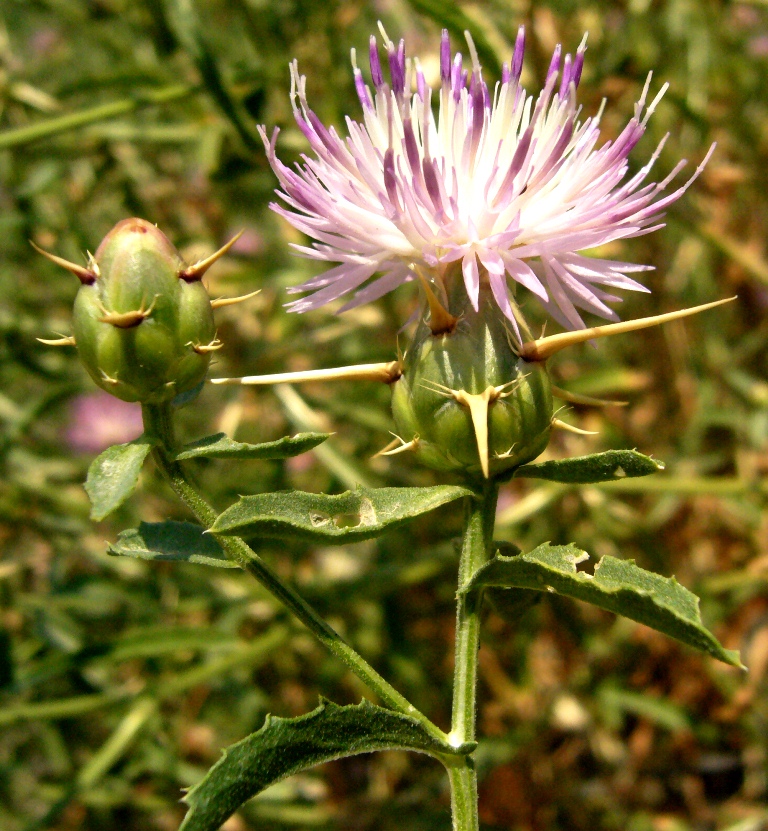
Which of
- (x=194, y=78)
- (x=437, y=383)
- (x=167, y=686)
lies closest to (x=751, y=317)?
(x=194, y=78)

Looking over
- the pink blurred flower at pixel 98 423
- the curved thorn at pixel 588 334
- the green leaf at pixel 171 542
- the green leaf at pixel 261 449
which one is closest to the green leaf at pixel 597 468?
the curved thorn at pixel 588 334

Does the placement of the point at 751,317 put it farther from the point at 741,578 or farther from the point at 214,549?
the point at 214,549

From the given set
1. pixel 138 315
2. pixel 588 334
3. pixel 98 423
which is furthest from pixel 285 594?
pixel 98 423

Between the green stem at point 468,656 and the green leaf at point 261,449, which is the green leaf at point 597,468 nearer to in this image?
the green stem at point 468,656

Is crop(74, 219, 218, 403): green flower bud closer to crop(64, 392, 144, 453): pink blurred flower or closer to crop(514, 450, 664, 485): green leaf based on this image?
crop(514, 450, 664, 485): green leaf

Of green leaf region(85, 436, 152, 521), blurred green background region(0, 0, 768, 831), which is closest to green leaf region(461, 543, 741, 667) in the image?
green leaf region(85, 436, 152, 521)

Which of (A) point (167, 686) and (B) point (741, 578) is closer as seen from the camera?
(A) point (167, 686)

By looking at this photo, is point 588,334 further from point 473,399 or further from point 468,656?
point 468,656
